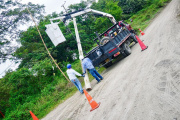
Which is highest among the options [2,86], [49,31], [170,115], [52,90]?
[49,31]

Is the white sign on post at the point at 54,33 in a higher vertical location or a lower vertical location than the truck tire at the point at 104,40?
higher

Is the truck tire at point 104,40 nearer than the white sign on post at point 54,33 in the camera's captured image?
Yes

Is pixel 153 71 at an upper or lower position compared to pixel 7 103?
lower

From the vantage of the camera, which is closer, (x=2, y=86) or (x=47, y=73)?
(x=2, y=86)

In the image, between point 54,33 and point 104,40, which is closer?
point 104,40

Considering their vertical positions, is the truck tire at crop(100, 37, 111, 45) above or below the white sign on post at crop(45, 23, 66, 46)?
below

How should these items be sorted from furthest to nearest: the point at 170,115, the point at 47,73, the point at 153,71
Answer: the point at 47,73 < the point at 153,71 < the point at 170,115

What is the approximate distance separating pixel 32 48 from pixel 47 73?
21.1 feet

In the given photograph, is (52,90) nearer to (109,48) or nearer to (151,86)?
(109,48)

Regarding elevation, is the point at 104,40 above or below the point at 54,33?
below

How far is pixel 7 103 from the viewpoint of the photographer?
40.6ft

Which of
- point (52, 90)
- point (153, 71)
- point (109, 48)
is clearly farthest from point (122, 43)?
point (52, 90)

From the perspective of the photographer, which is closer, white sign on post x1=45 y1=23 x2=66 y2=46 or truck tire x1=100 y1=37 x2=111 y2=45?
truck tire x1=100 y1=37 x2=111 y2=45

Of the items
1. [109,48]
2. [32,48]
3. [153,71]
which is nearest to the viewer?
[153,71]
